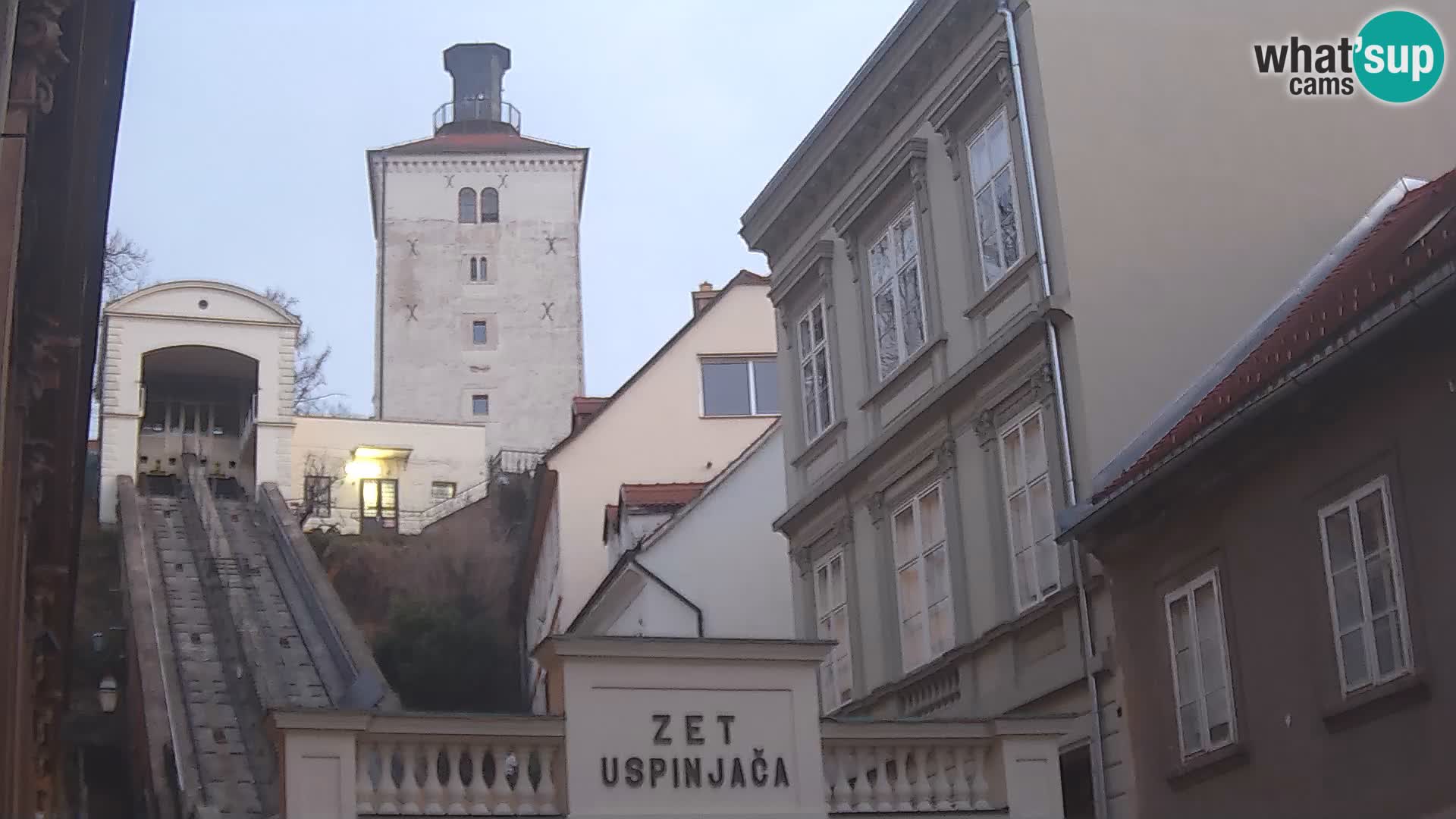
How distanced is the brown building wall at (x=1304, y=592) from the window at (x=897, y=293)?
5.03m

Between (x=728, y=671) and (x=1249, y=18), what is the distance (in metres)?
9.07

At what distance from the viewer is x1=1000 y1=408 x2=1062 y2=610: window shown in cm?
1867

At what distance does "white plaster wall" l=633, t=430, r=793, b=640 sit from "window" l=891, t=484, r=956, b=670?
898 centimetres

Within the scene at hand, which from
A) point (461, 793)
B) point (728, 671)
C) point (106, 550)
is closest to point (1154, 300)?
point (728, 671)

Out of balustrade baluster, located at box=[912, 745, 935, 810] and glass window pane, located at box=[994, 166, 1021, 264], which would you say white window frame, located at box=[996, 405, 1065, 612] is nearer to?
glass window pane, located at box=[994, 166, 1021, 264]

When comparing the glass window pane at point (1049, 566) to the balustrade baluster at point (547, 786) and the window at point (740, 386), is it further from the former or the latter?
the window at point (740, 386)

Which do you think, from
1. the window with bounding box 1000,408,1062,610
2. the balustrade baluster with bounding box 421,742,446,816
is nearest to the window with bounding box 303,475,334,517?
the window with bounding box 1000,408,1062,610

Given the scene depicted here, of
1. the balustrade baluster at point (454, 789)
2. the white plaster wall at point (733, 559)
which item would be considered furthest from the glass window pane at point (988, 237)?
the white plaster wall at point (733, 559)

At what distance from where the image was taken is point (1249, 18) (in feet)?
65.0

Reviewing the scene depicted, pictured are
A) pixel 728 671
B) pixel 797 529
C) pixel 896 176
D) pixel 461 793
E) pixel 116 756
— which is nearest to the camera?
pixel 461 793

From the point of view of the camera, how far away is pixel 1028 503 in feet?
62.7

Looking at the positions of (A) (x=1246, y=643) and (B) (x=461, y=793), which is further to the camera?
(A) (x=1246, y=643)

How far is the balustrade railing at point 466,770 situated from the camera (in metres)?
13.7

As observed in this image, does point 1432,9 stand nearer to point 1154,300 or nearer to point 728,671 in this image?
point 1154,300
